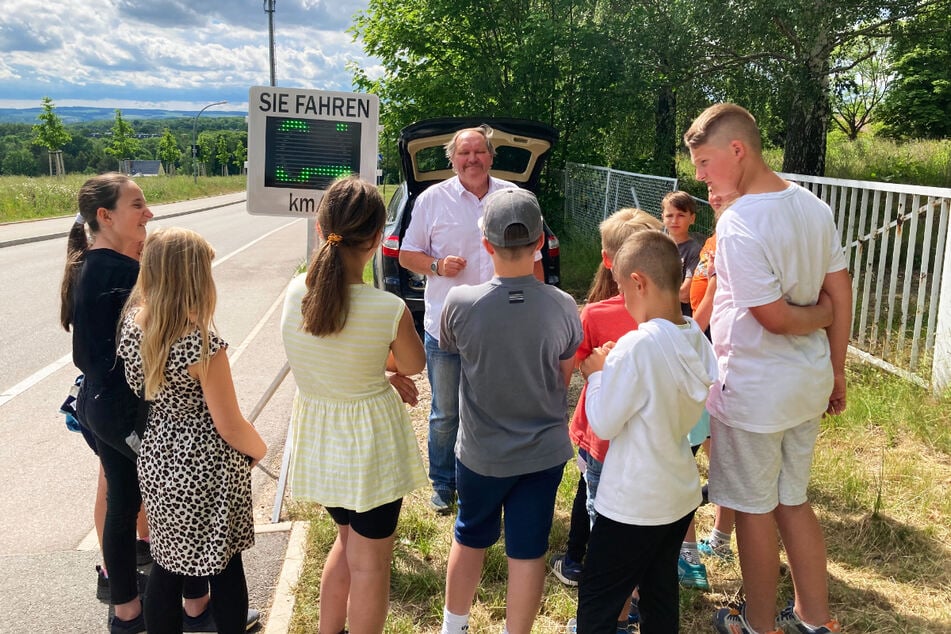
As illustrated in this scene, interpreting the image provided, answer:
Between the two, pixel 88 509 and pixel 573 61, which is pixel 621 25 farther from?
pixel 88 509

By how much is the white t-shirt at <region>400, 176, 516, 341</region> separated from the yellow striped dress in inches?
51.5

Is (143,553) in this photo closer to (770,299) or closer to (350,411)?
(350,411)

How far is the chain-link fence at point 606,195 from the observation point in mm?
10008

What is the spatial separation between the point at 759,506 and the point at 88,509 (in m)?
3.65

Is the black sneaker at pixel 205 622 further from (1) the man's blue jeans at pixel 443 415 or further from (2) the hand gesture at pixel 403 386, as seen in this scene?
(1) the man's blue jeans at pixel 443 415

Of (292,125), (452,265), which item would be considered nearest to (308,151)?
(292,125)

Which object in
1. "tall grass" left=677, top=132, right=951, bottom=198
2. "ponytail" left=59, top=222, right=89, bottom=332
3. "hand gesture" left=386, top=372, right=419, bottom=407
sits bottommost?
"hand gesture" left=386, top=372, right=419, bottom=407

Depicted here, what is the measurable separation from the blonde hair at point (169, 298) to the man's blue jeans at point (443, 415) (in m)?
1.60

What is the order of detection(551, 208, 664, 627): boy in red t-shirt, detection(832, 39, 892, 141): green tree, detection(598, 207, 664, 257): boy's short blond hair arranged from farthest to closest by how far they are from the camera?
detection(832, 39, 892, 141): green tree < detection(598, 207, 664, 257): boy's short blond hair < detection(551, 208, 664, 627): boy in red t-shirt

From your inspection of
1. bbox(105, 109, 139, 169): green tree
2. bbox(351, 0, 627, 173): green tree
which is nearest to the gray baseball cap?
bbox(351, 0, 627, 173): green tree

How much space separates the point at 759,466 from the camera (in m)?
2.65

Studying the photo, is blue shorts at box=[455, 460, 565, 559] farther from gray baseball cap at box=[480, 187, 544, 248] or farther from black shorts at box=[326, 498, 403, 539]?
gray baseball cap at box=[480, 187, 544, 248]

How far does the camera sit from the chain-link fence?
32.8 ft

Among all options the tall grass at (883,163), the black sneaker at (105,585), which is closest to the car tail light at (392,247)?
the black sneaker at (105,585)
